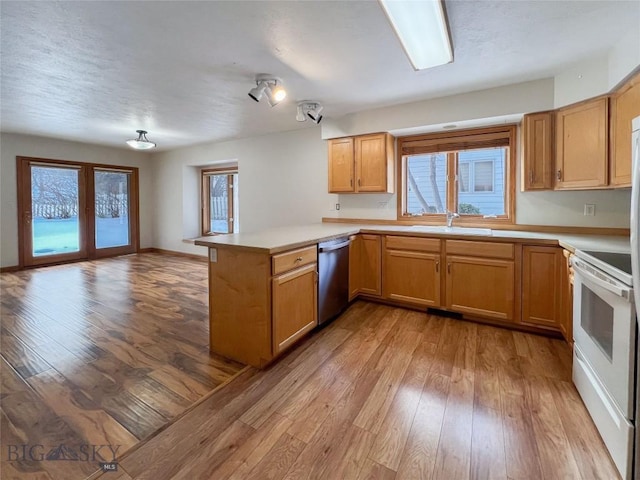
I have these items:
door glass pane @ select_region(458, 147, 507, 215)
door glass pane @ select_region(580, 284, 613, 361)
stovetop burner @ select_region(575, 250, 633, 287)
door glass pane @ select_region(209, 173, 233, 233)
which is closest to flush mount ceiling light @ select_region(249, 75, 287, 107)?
door glass pane @ select_region(458, 147, 507, 215)

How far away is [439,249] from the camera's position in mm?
3018

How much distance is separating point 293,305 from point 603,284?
184cm

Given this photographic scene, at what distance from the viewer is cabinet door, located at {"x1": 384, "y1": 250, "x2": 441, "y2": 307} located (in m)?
3.08

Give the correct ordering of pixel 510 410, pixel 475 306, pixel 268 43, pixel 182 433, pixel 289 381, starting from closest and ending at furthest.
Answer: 1. pixel 182 433
2. pixel 510 410
3. pixel 289 381
4. pixel 268 43
5. pixel 475 306

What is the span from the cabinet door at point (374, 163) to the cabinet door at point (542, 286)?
65.7 inches

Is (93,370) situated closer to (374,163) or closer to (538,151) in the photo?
(374,163)

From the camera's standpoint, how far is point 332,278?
2.89 m

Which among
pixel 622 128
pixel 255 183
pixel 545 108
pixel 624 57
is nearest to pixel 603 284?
pixel 622 128

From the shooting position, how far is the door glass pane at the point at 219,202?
21.1 feet

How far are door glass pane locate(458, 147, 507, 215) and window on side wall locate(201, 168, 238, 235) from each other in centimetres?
429

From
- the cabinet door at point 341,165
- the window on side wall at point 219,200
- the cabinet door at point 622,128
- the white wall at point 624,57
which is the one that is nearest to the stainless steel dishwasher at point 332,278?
the cabinet door at point 341,165

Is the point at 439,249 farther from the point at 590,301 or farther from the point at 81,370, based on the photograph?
the point at 81,370

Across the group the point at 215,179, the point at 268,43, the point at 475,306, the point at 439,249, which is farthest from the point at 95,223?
the point at 475,306

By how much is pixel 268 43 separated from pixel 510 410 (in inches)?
114
